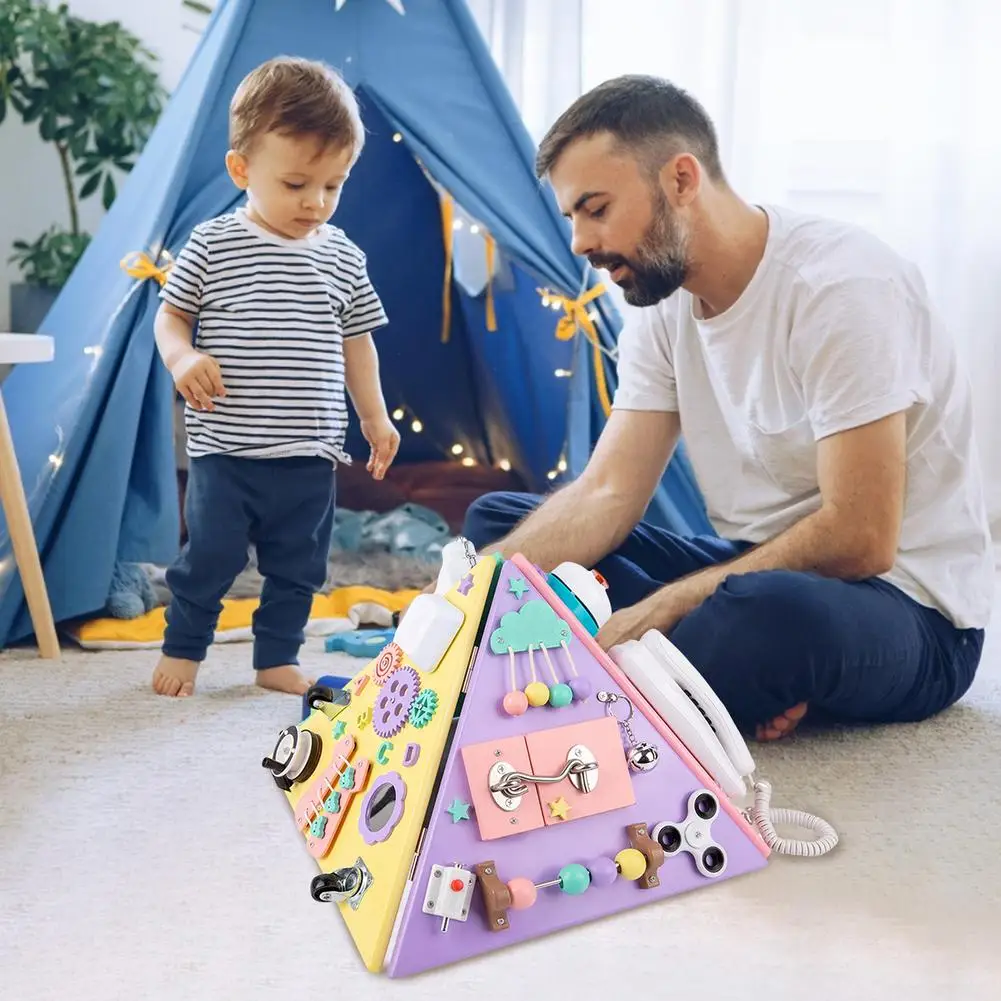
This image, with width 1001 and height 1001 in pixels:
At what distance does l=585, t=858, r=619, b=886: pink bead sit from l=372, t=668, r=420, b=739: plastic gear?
0.19m

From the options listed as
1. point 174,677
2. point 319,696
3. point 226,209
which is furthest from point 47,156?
point 319,696

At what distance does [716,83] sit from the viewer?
2.59m

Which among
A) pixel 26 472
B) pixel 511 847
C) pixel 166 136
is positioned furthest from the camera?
pixel 166 136

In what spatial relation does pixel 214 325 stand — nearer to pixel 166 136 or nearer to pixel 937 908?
pixel 166 136

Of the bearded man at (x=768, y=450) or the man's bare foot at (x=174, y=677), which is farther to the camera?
the man's bare foot at (x=174, y=677)

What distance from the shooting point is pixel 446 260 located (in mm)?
2508

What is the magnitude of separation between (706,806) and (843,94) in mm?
2139

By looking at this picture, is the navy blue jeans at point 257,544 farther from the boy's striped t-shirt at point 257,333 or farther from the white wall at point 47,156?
the white wall at point 47,156

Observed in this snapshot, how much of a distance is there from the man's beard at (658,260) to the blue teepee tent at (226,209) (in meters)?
0.63

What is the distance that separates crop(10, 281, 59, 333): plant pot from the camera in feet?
8.75

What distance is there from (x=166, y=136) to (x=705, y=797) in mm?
1568

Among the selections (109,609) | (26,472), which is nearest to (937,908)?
(109,609)

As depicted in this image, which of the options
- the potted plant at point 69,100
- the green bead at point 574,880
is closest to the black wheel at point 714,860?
the green bead at point 574,880

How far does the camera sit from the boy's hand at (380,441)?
1581 millimetres
